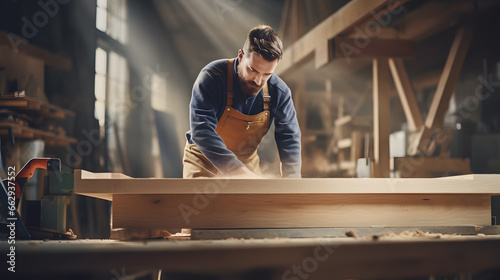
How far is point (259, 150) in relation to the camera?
367cm

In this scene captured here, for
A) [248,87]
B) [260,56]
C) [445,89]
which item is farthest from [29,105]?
[445,89]

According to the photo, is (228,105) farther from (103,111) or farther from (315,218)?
(103,111)

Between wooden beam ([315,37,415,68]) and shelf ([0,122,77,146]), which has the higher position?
wooden beam ([315,37,415,68])

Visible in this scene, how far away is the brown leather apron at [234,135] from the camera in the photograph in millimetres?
2900

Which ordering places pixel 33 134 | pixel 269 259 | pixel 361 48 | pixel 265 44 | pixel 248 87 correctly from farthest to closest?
pixel 33 134, pixel 361 48, pixel 248 87, pixel 265 44, pixel 269 259

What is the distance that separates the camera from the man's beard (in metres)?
2.75

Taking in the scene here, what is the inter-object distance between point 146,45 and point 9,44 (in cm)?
499

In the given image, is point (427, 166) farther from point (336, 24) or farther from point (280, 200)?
point (280, 200)

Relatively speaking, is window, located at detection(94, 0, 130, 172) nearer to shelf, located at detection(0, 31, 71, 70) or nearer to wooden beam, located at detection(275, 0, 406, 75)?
shelf, located at detection(0, 31, 71, 70)

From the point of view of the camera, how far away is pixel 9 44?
4.45 metres

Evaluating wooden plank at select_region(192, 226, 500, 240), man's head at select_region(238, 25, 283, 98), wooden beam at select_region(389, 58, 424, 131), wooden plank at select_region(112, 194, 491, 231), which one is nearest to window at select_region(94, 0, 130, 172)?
wooden beam at select_region(389, 58, 424, 131)

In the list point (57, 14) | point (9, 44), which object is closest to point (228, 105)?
point (9, 44)

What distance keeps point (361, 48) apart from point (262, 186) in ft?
9.59

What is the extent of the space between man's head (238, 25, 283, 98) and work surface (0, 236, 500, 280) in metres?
1.31
